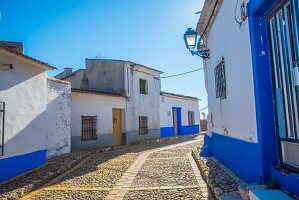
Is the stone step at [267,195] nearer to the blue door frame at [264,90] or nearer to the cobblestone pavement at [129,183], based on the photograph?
the blue door frame at [264,90]

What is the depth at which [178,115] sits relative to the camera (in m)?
27.4

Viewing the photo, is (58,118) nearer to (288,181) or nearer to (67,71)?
(67,71)

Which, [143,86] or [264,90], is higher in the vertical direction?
[143,86]

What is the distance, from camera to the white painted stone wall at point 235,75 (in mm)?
5137

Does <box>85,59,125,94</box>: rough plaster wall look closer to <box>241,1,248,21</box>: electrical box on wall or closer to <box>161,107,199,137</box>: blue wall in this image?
<box>161,107,199,137</box>: blue wall

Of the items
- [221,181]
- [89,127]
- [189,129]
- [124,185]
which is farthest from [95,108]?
[189,129]

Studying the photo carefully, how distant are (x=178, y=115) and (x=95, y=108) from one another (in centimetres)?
1229

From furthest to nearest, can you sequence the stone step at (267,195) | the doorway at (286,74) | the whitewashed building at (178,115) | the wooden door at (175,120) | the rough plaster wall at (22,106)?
the wooden door at (175,120), the whitewashed building at (178,115), the rough plaster wall at (22,106), the doorway at (286,74), the stone step at (267,195)

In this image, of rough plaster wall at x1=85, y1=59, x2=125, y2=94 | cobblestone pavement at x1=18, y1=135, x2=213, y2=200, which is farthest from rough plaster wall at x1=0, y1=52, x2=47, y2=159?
rough plaster wall at x1=85, y1=59, x2=125, y2=94

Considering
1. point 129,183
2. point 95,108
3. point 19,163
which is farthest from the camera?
point 95,108

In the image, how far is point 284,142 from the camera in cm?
420

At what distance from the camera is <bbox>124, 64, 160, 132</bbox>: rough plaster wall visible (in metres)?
20.0

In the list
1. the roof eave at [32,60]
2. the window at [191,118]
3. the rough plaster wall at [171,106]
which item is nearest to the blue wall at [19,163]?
the roof eave at [32,60]

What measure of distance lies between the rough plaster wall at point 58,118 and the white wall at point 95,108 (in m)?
1.41
